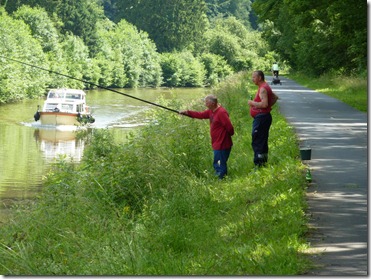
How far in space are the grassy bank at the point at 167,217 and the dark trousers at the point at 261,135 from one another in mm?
255

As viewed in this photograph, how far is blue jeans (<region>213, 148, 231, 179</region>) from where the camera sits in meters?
15.7

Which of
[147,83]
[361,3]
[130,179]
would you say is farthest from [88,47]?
[130,179]

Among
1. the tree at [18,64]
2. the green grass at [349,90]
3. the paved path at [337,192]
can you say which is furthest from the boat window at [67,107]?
the paved path at [337,192]

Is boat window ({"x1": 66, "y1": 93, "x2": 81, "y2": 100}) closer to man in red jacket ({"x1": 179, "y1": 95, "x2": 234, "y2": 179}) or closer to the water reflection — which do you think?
the water reflection

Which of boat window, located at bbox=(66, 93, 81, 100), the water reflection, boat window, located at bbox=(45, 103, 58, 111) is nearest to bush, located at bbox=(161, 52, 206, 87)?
boat window, located at bbox=(66, 93, 81, 100)

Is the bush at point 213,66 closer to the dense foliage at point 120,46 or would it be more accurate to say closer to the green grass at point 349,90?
the dense foliage at point 120,46

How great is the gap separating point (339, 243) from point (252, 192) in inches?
153

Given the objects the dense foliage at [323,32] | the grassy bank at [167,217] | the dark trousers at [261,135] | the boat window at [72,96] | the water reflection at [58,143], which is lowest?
the water reflection at [58,143]

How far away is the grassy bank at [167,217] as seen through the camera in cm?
976

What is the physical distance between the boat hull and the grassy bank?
34064mm

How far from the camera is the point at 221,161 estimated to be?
52.0 feet

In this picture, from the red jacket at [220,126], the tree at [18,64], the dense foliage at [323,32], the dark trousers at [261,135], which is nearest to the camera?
the dark trousers at [261,135]

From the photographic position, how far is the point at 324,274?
854cm

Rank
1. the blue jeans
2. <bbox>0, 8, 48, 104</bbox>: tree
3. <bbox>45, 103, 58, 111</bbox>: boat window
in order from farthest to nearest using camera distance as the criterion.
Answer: <bbox>0, 8, 48, 104</bbox>: tree
<bbox>45, 103, 58, 111</bbox>: boat window
the blue jeans
